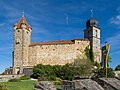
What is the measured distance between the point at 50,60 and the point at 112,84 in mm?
61960

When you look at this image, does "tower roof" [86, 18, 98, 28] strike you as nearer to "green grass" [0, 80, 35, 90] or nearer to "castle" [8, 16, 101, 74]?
"castle" [8, 16, 101, 74]

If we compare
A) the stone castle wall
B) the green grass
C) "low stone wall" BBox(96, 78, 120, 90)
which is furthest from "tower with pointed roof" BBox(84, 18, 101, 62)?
"low stone wall" BBox(96, 78, 120, 90)

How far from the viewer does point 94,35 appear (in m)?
70.7

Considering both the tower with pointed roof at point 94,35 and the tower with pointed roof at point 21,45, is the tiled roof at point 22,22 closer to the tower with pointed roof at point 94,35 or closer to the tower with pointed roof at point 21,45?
the tower with pointed roof at point 21,45

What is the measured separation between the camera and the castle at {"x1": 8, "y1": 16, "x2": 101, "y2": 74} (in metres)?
68.6

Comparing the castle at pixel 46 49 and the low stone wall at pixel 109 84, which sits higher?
the castle at pixel 46 49

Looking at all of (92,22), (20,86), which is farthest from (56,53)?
(20,86)

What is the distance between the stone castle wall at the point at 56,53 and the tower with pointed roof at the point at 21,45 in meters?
2.08

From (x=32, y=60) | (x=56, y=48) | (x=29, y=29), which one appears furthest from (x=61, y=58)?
(x=29, y=29)

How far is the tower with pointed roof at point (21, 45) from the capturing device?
68500mm

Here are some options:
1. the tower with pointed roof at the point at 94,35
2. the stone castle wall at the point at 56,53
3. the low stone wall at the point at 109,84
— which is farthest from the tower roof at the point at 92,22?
the low stone wall at the point at 109,84

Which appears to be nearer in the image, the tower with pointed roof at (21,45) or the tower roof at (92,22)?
the tower with pointed roof at (21,45)

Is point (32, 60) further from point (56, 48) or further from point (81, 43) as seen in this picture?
point (81, 43)

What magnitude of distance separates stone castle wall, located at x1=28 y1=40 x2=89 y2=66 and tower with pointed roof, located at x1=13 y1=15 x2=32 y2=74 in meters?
2.08
